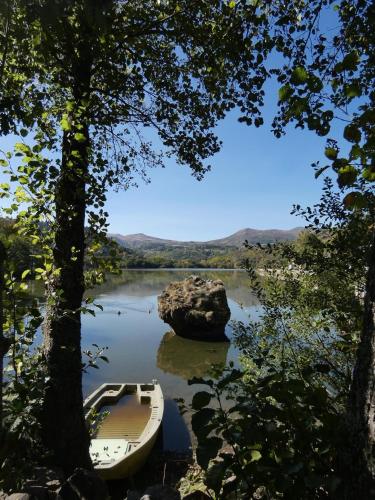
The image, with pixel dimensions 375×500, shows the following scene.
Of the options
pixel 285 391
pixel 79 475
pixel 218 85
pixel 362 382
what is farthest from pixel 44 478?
pixel 218 85

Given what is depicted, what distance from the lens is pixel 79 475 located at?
141 inches

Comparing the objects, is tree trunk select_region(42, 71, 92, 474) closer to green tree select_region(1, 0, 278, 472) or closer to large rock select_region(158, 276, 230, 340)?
green tree select_region(1, 0, 278, 472)

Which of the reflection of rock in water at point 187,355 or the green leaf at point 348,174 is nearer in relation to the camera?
the green leaf at point 348,174

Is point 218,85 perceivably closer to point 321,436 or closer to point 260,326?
point 260,326

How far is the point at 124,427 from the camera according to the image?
42.0ft

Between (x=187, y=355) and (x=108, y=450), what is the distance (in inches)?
677

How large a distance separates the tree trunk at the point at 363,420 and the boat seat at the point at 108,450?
29.7ft

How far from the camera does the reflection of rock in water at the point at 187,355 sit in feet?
76.3

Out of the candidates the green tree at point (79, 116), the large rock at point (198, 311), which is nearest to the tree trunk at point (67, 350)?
the green tree at point (79, 116)

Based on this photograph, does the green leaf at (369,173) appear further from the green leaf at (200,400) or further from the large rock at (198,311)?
the large rock at (198,311)

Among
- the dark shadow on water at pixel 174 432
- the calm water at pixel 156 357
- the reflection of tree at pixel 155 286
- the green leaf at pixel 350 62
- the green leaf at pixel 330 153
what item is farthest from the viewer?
the reflection of tree at pixel 155 286

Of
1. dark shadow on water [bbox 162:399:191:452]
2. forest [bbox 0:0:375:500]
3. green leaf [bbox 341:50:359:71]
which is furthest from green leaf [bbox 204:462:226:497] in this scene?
dark shadow on water [bbox 162:399:191:452]

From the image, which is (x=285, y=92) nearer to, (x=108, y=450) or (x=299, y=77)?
(x=299, y=77)

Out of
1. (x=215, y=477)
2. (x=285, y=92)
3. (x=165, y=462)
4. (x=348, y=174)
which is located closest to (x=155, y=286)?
(x=165, y=462)
